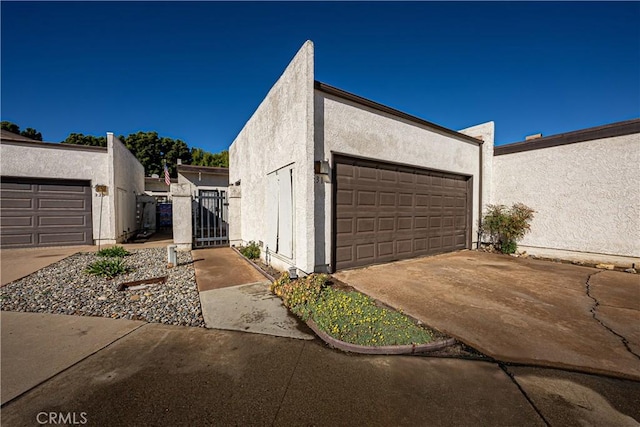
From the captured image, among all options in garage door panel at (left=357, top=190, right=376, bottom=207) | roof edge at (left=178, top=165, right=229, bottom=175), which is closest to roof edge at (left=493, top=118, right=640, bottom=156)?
garage door panel at (left=357, top=190, right=376, bottom=207)

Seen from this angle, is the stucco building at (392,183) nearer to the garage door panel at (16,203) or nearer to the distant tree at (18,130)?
the garage door panel at (16,203)

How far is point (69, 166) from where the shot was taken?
356 inches

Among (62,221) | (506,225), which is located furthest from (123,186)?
(506,225)

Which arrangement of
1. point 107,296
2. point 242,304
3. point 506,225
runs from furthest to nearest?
point 506,225 → point 107,296 → point 242,304

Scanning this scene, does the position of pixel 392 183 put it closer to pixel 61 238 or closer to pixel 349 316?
pixel 349 316

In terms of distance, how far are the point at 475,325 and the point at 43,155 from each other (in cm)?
1349

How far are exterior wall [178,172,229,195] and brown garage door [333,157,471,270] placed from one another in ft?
25.5

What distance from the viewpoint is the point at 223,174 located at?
12.0m

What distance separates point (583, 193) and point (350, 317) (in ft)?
26.9

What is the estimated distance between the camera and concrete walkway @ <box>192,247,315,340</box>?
319 centimetres

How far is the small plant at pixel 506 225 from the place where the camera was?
794cm

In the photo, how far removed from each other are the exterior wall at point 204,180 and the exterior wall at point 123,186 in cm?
230

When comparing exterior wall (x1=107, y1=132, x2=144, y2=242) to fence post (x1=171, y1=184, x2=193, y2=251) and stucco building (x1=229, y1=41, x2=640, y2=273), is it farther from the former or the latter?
stucco building (x1=229, y1=41, x2=640, y2=273)

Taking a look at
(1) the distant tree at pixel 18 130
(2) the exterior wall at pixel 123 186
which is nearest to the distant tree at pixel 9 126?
(1) the distant tree at pixel 18 130
